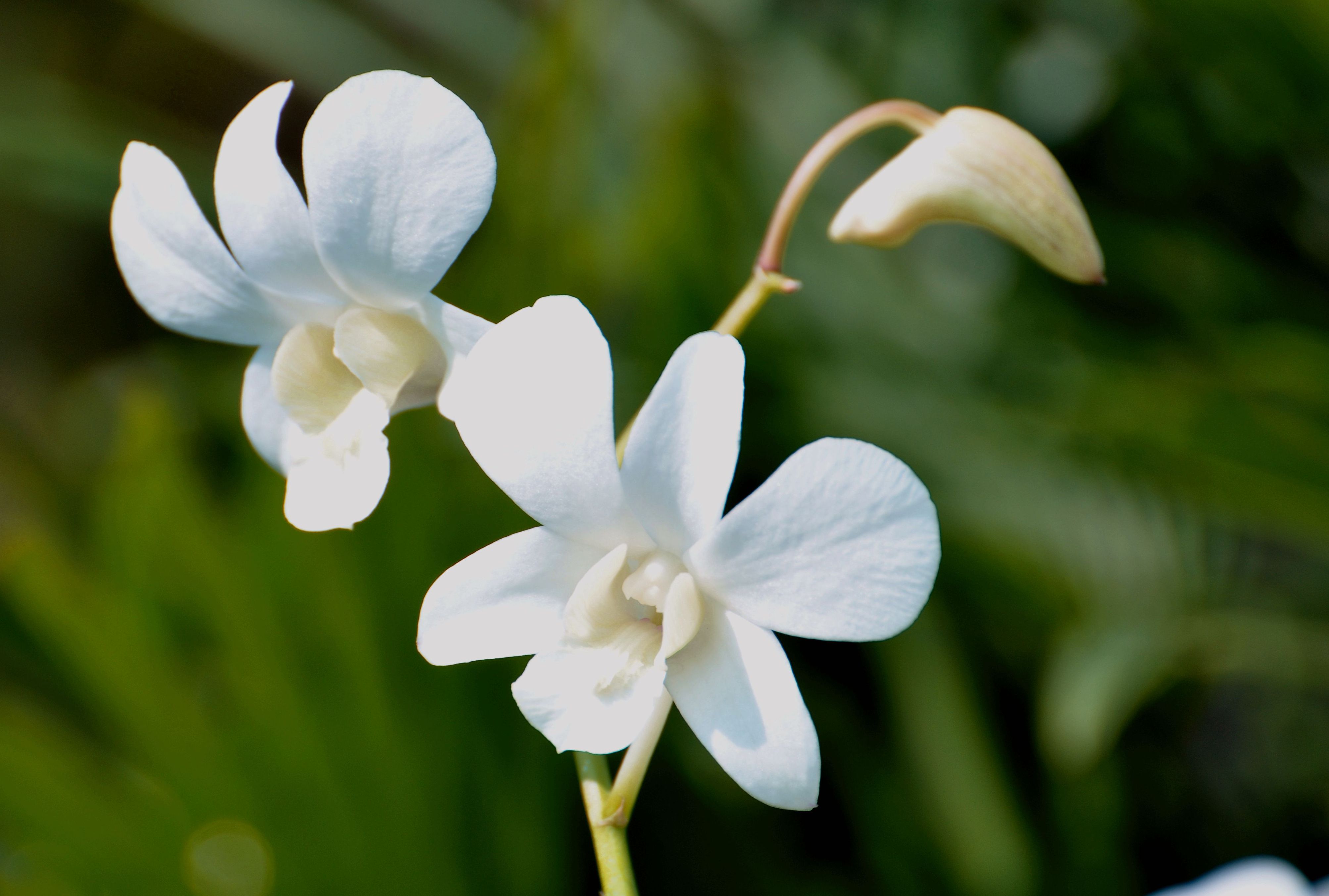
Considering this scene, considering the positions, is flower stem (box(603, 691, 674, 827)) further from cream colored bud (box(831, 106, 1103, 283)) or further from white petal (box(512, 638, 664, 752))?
cream colored bud (box(831, 106, 1103, 283))

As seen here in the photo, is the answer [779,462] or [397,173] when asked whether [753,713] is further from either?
[779,462]

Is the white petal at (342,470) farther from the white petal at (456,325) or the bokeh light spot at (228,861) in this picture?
the bokeh light spot at (228,861)

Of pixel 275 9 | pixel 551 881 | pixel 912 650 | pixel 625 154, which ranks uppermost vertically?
pixel 275 9

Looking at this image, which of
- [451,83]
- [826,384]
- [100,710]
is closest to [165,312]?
[100,710]

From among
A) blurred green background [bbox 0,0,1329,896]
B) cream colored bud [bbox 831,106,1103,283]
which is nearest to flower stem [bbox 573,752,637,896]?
cream colored bud [bbox 831,106,1103,283]

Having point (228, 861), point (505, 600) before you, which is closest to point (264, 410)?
point (505, 600)

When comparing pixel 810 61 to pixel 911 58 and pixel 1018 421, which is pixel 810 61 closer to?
pixel 911 58

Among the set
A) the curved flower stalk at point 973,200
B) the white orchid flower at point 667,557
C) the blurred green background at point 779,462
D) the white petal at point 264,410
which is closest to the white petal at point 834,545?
the white orchid flower at point 667,557
